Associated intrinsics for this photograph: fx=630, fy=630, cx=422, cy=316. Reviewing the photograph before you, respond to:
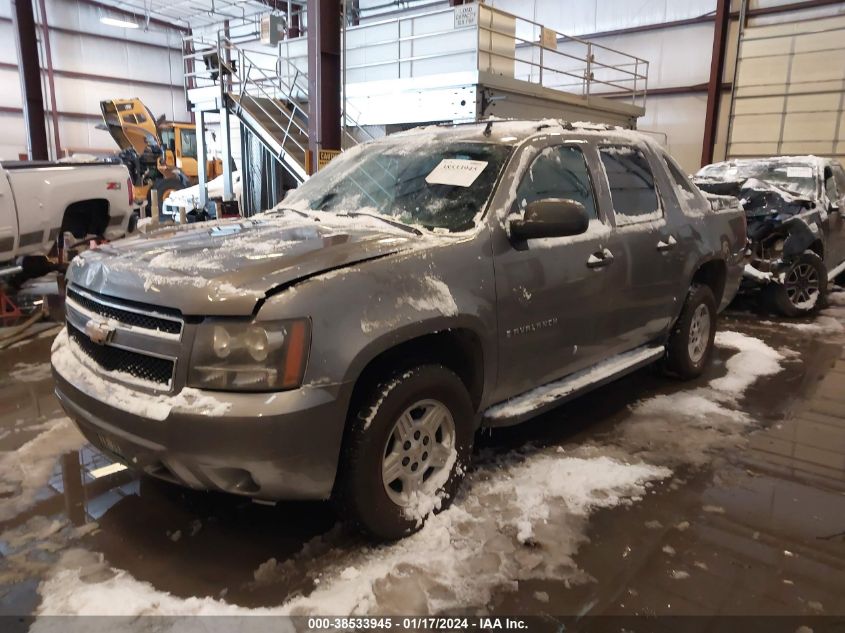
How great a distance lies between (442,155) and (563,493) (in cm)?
192

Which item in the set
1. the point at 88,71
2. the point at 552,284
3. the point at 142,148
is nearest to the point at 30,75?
the point at 142,148

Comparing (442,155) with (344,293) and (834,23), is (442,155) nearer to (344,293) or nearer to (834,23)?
(344,293)

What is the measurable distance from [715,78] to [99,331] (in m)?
15.9

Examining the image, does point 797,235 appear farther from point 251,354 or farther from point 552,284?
point 251,354

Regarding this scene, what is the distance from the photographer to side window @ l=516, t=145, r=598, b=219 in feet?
10.8

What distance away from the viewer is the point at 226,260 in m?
2.52

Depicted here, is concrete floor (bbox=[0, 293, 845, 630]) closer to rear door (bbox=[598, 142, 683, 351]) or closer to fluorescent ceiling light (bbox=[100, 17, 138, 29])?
rear door (bbox=[598, 142, 683, 351])

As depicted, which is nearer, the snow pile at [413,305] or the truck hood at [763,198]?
the snow pile at [413,305]

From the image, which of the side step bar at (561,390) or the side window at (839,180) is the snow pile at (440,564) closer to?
the side step bar at (561,390)

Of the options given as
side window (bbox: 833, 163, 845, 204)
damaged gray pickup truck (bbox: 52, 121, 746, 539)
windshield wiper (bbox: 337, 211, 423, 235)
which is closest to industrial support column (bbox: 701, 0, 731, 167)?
side window (bbox: 833, 163, 845, 204)

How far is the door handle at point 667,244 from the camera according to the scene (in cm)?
407

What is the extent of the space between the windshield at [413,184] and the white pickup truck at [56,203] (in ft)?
14.0

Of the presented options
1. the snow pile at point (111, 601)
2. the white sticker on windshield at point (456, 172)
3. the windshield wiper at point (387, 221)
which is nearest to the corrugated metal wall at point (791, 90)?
the white sticker on windshield at point (456, 172)

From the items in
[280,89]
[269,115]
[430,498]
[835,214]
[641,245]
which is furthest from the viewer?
[280,89]
